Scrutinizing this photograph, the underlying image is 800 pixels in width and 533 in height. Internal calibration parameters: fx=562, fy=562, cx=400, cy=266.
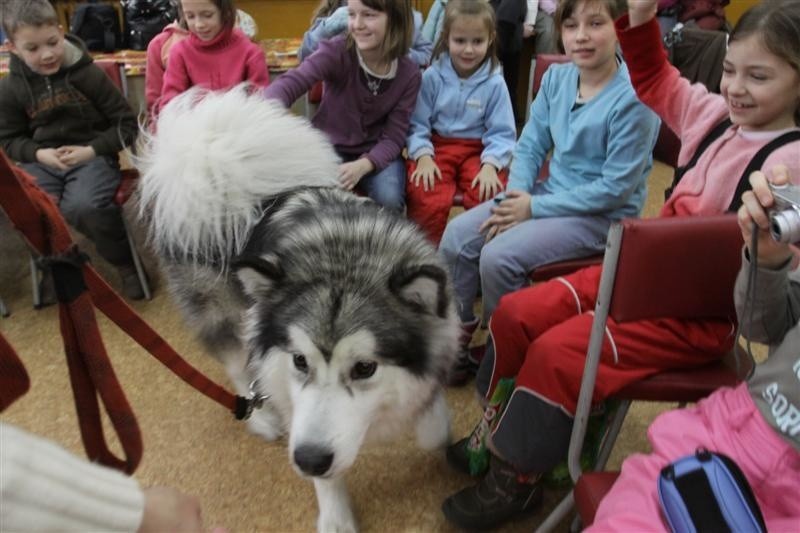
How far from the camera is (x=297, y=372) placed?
1.32 metres

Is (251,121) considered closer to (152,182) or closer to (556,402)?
(152,182)

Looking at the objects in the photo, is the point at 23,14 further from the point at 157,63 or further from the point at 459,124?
the point at 459,124

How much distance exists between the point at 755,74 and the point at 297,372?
1.22 m

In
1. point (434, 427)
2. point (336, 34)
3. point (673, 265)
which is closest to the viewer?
point (673, 265)

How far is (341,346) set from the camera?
1.22 m

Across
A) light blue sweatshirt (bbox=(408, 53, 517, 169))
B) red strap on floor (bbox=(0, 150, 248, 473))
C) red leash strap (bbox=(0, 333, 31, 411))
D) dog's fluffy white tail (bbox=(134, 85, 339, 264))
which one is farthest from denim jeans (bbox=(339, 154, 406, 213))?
red leash strap (bbox=(0, 333, 31, 411))

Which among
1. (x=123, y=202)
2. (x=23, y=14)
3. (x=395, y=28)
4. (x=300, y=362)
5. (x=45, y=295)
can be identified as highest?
(x=395, y=28)

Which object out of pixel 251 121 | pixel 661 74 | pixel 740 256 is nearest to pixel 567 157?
pixel 661 74

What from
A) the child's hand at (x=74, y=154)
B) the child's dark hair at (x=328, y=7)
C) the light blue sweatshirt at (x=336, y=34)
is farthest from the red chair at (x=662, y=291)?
the child's dark hair at (x=328, y=7)

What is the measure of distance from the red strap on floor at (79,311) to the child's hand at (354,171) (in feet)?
4.47

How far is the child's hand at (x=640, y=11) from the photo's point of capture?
1558 millimetres

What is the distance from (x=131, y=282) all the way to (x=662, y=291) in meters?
2.37

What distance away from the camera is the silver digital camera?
0.84 meters

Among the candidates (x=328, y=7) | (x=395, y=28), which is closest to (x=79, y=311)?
(x=395, y=28)
